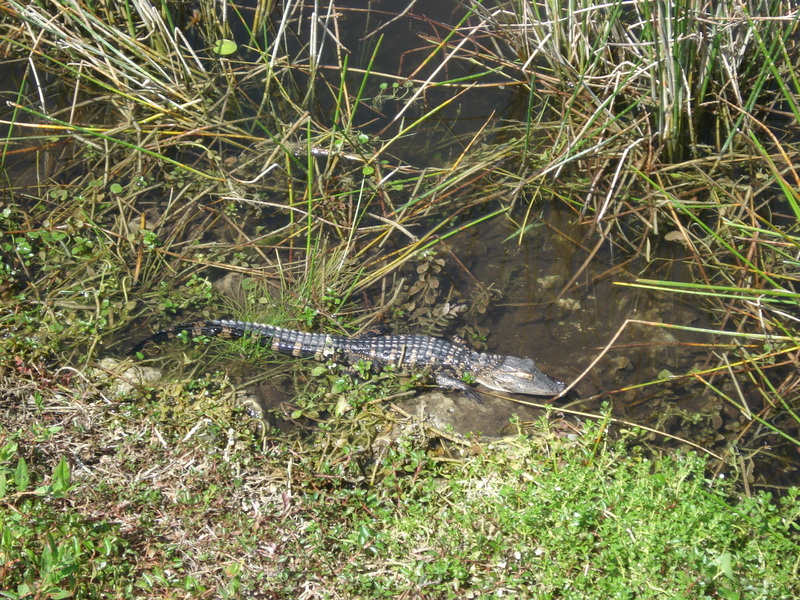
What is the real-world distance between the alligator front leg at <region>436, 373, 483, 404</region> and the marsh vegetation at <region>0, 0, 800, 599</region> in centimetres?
16

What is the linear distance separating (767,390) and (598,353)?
0.88 metres

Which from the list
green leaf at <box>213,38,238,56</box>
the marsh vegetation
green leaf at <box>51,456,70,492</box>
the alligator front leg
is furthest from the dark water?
green leaf at <box>51,456,70,492</box>

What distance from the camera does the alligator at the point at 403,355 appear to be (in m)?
3.71

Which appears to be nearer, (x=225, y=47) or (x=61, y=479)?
(x=61, y=479)

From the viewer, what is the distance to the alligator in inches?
146

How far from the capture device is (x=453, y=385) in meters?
3.76

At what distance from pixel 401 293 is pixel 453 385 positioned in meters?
0.66

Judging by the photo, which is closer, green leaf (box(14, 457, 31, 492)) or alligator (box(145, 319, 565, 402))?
green leaf (box(14, 457, 31, 492))

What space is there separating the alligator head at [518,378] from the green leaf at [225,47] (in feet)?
9.89

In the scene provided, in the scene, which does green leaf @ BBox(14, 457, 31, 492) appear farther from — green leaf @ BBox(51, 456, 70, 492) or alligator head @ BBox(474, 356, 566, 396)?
alligator head @ BBox(474, 356, 566, 396)

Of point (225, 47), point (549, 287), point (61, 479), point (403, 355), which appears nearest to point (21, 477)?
point (61, 479)

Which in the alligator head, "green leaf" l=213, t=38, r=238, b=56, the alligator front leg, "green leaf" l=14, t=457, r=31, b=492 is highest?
"green leaf" l=213, t=38, r=238, b=56

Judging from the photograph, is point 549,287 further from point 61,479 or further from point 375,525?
point 61,479

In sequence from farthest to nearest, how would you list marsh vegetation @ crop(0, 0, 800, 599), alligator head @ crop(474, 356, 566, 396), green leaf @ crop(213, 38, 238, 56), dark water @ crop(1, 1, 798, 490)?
green leaf @ crop(213, 38, 238, 56) → alligator head @ crop(474, 356, 566, 396) → dark water @ crop(1, 1, 798, 490) → marsh vegetation @ crop(0, 0, 800, 599)
